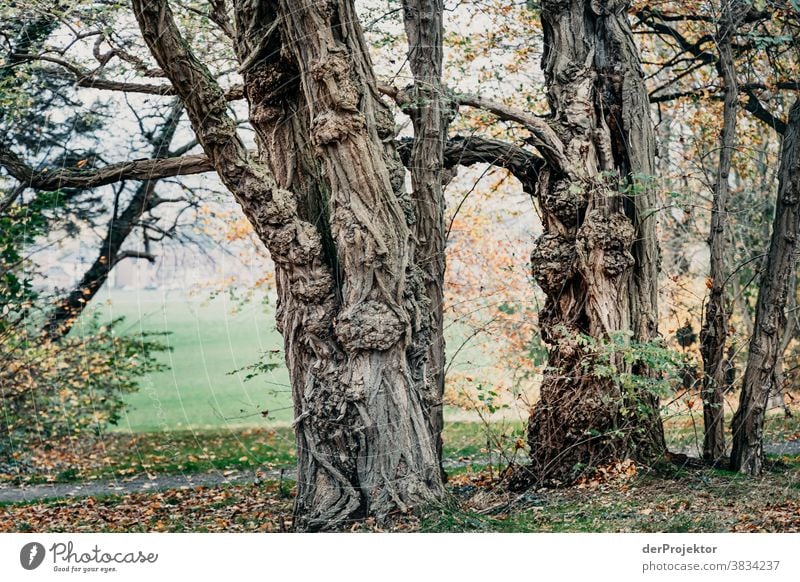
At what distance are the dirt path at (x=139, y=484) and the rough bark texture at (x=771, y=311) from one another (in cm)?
A: 123

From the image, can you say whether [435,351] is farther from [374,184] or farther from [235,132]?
[235,132]

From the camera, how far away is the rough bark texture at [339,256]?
3.69 meters

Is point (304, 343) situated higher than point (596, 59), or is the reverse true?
point (596, 59)

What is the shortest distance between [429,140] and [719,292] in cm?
195

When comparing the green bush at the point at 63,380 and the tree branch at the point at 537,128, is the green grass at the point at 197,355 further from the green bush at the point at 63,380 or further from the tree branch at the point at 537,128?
the tree branch at the point at 537,128

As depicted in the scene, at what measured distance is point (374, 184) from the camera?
3773 mm

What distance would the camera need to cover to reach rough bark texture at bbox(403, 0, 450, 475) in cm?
469

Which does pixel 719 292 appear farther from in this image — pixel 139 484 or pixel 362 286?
pixel 139 484

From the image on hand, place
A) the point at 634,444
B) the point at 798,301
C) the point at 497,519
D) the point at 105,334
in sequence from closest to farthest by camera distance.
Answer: the point at 497,519
the point at 634,444
the point at 798,301
the point at 105,334

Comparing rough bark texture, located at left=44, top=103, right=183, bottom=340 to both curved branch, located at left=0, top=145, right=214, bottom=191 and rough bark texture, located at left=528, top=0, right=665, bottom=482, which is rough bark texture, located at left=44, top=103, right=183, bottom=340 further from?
rough bark texture, located at left=528, top=0, right=665, bottom=482

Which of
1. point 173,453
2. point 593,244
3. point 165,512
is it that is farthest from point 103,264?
point 593,244

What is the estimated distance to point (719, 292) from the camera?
4930 millimetres
